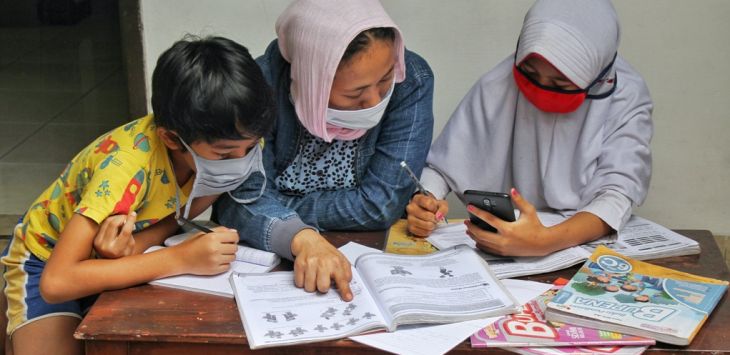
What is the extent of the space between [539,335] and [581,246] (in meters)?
0.46

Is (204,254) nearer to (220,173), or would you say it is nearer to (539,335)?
(220,173)

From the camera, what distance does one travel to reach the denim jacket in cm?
214

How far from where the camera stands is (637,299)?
1.74 meters

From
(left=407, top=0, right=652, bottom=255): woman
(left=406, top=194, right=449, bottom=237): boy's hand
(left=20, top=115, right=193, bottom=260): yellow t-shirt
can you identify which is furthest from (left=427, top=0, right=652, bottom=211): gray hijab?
(left=20, top=115, right=193, bottom=260): yellow t-shirt

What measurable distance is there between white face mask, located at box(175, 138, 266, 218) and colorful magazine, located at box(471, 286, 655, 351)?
0.63 m

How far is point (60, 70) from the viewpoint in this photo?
17.7ft

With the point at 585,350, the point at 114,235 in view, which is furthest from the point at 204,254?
the point at 585,350

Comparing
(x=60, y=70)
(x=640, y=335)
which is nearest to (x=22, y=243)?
(x=640, y=335)

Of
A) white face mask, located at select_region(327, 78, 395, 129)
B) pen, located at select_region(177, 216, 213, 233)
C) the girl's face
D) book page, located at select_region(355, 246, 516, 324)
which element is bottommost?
book page, located at select_region(355, 246, 516, 324)

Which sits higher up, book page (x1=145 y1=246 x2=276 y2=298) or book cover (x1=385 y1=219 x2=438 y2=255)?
book page (x1=145 y1=246 x2=276 y2=298)

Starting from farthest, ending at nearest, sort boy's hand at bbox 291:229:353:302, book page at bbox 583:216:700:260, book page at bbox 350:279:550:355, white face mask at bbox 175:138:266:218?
1. book page at bbox 583:216:700:260
2. white face mask at bbox 175:138:266:218
3. boy's hand at bbox 291:229:353:302
4. book page at bbox 350:279:550:355

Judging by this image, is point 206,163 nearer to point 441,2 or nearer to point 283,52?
point 283,52

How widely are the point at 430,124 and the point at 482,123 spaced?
231 mm

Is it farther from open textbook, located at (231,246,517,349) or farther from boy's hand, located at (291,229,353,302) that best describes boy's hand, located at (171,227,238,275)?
boy's hand, located at (291,229,353,302)
